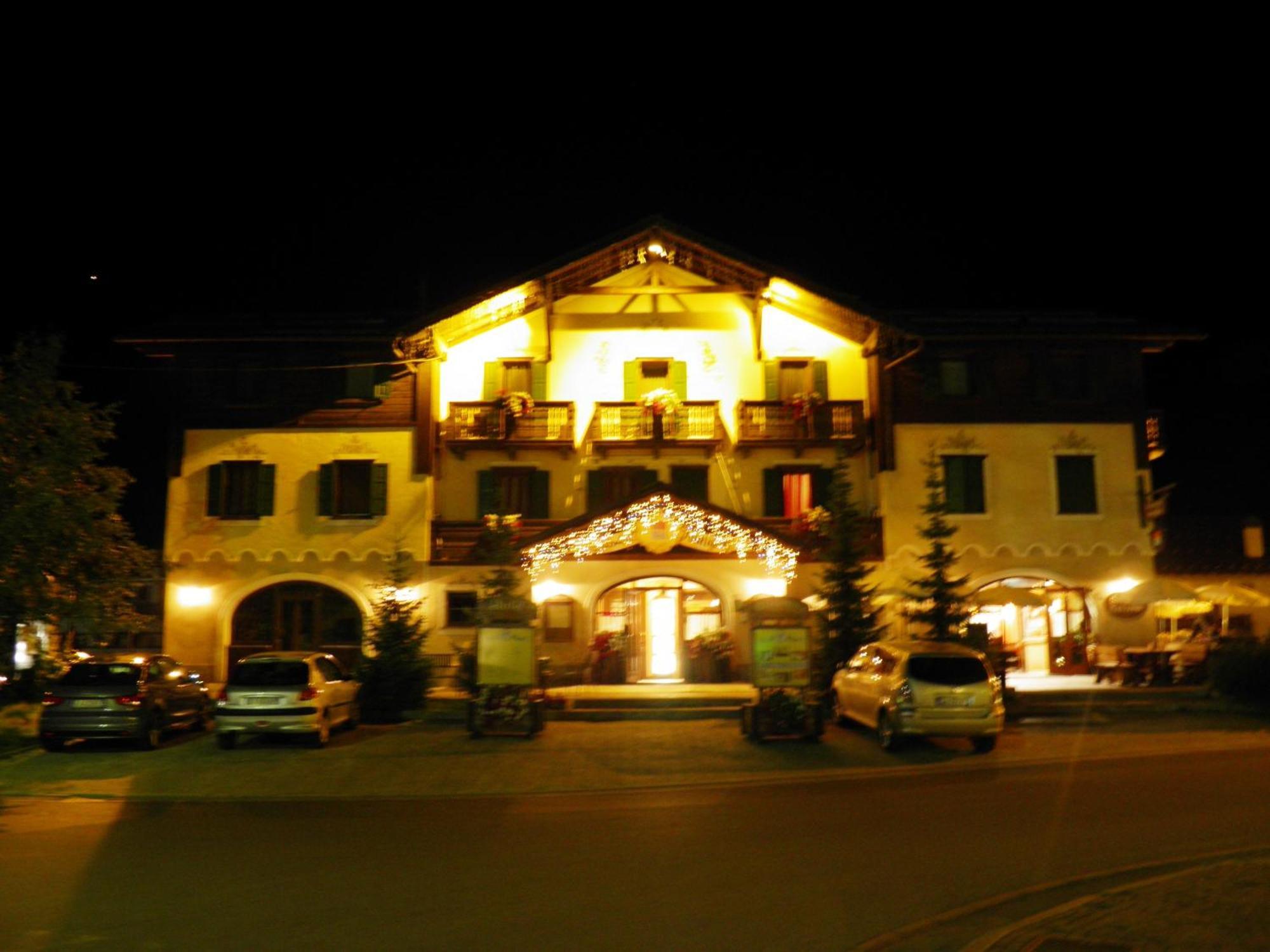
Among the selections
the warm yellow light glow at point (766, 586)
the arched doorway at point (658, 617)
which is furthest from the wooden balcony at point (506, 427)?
the warm yellow light glow at point (766, 586)

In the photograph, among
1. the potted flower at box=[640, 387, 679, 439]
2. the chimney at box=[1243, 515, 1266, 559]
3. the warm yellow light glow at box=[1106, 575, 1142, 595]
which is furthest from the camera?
the chimney at box=[1243, 515, 1266, 559]

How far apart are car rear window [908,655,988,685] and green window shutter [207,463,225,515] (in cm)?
1856

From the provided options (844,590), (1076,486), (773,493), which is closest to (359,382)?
(773,493)

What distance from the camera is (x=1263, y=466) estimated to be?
144 feet

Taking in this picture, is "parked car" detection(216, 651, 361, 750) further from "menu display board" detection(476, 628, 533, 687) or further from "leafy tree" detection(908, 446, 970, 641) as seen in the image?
"leafy tree" detection(908, 446, 970, 641)

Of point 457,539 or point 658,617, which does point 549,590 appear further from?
point 658,617

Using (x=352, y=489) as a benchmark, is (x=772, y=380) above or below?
above

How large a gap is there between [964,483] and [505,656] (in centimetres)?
1432

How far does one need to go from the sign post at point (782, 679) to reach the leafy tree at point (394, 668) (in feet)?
22.5

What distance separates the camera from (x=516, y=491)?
30.0m

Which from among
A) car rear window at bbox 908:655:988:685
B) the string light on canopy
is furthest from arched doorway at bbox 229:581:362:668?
car rear window at bbox 908:655:988:685

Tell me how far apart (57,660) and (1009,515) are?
71.2 ft

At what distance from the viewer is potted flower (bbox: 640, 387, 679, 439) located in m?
29.0

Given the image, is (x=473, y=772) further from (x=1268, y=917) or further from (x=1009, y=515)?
(x=1009, y=515)
